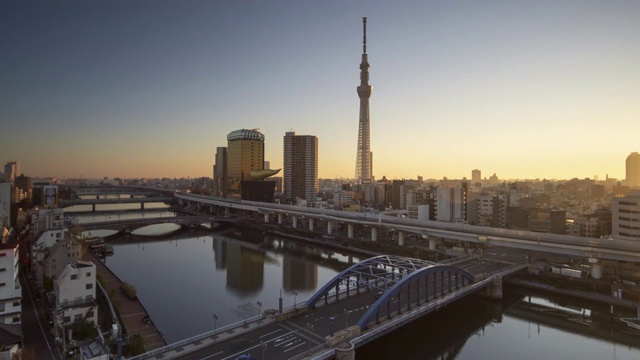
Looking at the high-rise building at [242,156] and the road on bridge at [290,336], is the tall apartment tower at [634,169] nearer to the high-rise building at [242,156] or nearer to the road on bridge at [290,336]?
the road on bridge at [290,336]

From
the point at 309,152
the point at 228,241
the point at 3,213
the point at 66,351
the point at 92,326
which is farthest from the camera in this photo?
the point at 309,152

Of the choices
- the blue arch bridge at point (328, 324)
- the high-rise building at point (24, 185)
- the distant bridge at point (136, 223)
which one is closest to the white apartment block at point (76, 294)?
the blue arch bridge at point (328, 324)

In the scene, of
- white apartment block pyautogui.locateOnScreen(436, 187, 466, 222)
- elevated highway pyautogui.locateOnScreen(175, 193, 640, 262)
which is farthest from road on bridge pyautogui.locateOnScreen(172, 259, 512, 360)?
white apartment block pyautogui.locateOnScreen(436, 187, 466, 222)

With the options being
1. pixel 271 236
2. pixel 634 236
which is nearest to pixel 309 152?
pixel 271 236

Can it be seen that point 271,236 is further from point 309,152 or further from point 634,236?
point 309,152

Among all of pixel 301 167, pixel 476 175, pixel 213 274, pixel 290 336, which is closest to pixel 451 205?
pixel 213 274

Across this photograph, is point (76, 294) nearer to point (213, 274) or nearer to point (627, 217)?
point (213, 274)

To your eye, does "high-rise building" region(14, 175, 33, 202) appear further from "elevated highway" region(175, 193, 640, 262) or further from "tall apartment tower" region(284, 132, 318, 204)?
"elevated highway" region(175, 193, 640, 262)
